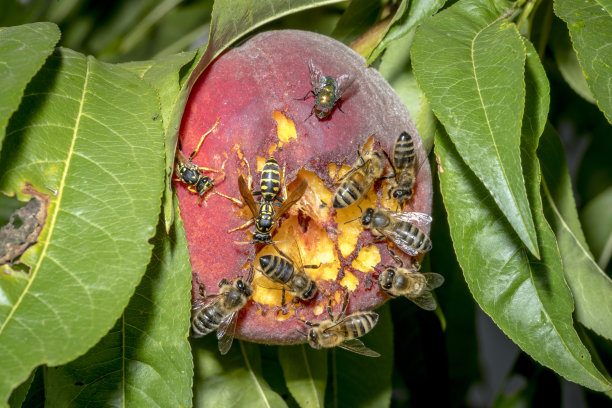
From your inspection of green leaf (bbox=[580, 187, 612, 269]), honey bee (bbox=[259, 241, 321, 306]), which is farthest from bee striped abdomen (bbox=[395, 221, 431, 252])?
green leaf (bbox=[580, 187, 612, 269])

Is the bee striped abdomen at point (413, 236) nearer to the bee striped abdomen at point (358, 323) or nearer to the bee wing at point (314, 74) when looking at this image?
the bee striped abdomen at point (358, 323)

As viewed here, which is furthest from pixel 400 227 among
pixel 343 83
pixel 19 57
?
pixel 19 57

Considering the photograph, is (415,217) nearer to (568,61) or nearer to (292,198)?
(292,198)

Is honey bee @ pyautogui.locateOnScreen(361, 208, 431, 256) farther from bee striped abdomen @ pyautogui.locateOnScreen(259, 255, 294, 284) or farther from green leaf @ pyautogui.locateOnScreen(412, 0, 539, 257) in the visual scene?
green leaf @ pyautogui.locateOnScreen(412, 0, 539, 257)

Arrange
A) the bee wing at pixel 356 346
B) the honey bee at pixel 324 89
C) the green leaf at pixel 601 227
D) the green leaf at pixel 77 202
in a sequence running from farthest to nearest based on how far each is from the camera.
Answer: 1. the green leaf at pixel 601 227
2. the bee wing at pixel 356 346
3. the honey bee at pixel 324 89
4. the green leaf at pixel 77 202

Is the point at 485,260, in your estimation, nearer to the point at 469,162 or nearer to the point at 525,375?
the point at 469,162

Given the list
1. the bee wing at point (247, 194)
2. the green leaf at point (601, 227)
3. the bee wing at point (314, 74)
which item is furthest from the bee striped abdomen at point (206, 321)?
the green leaf at point (601, 227)

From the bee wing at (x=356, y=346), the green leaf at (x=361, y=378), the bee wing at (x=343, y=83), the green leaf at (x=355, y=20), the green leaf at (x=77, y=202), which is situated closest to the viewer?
the green leaf at (x=77, y=202)

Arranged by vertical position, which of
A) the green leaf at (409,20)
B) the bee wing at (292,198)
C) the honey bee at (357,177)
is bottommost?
the bee wing at (292,198)

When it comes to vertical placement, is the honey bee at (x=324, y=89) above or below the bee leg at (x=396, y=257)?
above

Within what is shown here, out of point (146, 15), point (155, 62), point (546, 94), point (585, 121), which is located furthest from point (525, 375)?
point (146, 15)
